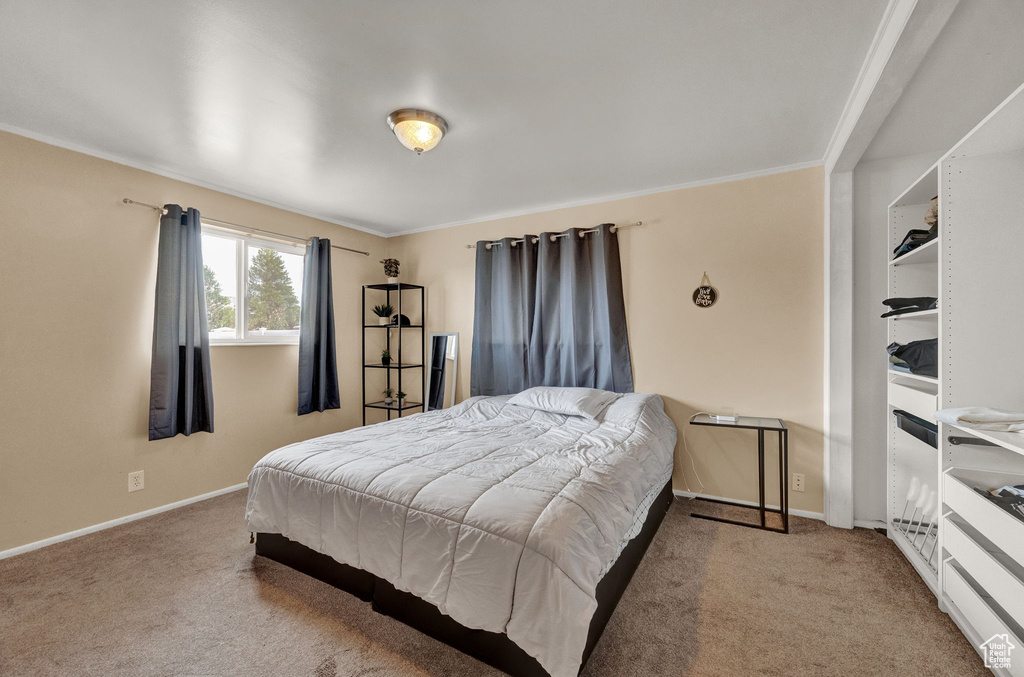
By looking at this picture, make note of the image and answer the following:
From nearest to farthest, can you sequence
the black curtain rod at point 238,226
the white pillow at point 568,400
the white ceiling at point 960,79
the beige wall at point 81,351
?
the white ceiling at point 960,79 < the beige wall at point 81,351 < the black curtain rod at point 238,226 < the white pillow at point 568,400

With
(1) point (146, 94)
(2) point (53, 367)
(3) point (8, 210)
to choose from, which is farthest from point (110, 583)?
(1) point (146, 94)

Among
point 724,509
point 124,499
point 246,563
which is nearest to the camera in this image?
point 246,563

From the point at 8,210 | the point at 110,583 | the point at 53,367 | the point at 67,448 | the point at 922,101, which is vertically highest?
the point at 922,101

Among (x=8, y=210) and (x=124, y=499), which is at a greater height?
(x=8, y=210)

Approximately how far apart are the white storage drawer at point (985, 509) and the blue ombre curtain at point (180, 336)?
14.0ft

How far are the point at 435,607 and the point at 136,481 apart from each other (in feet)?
8.42

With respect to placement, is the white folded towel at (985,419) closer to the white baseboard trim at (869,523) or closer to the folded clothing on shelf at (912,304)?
the folded clothing on shelf at (912,304)

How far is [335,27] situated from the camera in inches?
64.7

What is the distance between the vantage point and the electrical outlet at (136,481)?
2.89 meters

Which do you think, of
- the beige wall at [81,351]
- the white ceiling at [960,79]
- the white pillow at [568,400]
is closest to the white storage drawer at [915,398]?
the white ceiling at [960,79]

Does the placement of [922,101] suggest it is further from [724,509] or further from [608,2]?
[724,509]

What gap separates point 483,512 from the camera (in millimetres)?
1606

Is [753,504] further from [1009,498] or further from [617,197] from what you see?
[617,197]

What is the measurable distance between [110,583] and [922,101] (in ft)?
15.2
